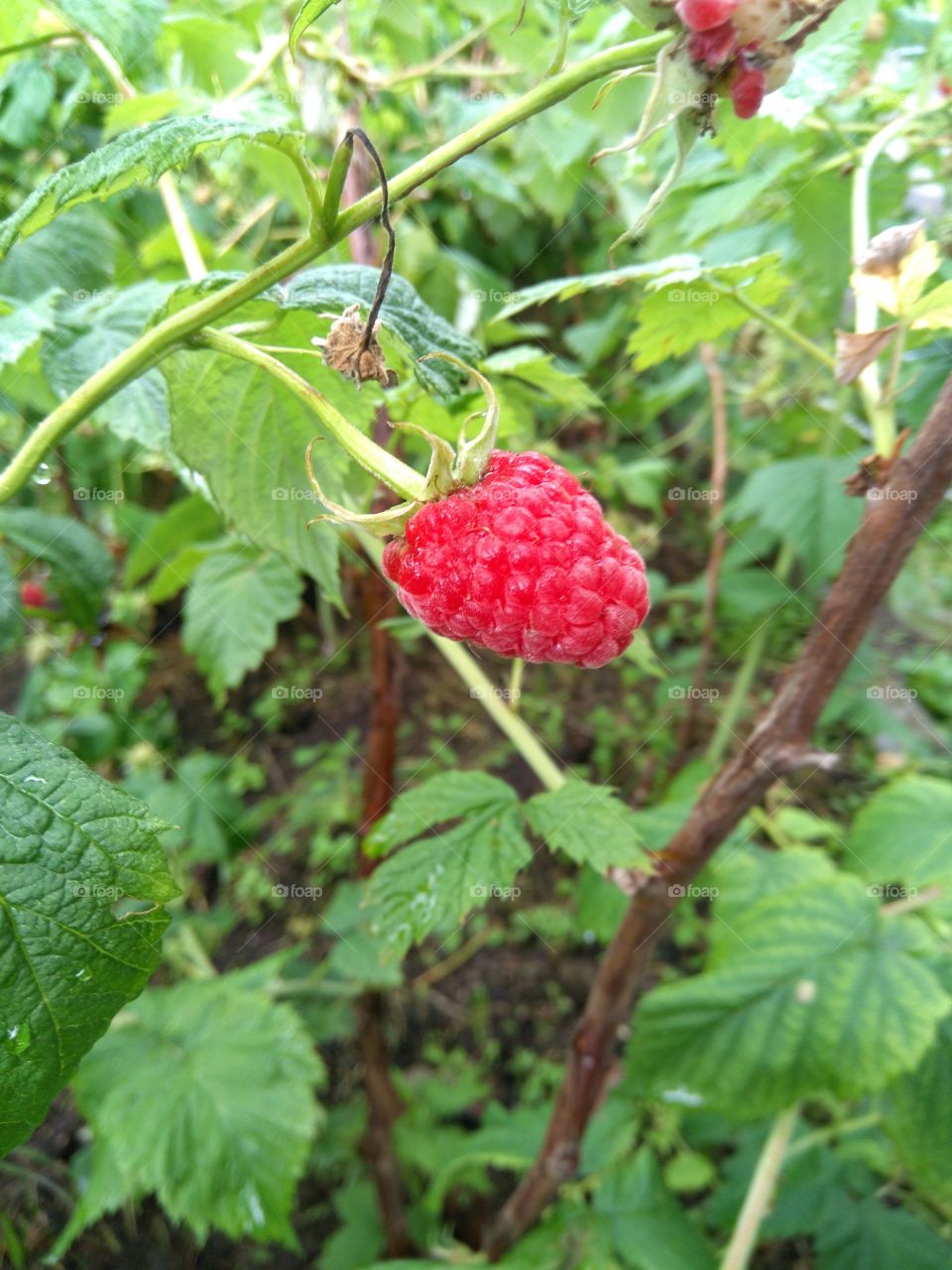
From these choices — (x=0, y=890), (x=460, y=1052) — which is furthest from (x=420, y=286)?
(x=460, y=1052)

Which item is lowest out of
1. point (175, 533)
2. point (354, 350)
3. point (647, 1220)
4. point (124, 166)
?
point (647, 1220)

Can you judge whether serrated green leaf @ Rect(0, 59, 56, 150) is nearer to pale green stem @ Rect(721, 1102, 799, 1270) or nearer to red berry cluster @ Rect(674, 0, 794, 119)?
red berry cluster @ Rect(674, 0, 794, 119)

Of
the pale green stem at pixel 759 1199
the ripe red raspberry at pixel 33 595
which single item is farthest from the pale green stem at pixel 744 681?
the ripe red raspberry at pixel 33 595

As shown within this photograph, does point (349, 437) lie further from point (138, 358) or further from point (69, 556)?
point (69, 556)

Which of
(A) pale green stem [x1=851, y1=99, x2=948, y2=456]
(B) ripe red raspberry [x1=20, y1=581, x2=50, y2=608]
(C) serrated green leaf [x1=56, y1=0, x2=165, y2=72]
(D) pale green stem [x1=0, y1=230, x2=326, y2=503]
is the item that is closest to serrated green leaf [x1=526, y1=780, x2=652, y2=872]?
(A) pale green stem [x1=851, y1=99, x2=948, y2=456]

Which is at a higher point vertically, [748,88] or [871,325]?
[748,88]

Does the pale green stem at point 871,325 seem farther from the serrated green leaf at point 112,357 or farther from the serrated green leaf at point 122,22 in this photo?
the serrated green leaf at point 122,22

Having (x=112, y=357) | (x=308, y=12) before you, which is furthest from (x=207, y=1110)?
(x=308, y=12)
